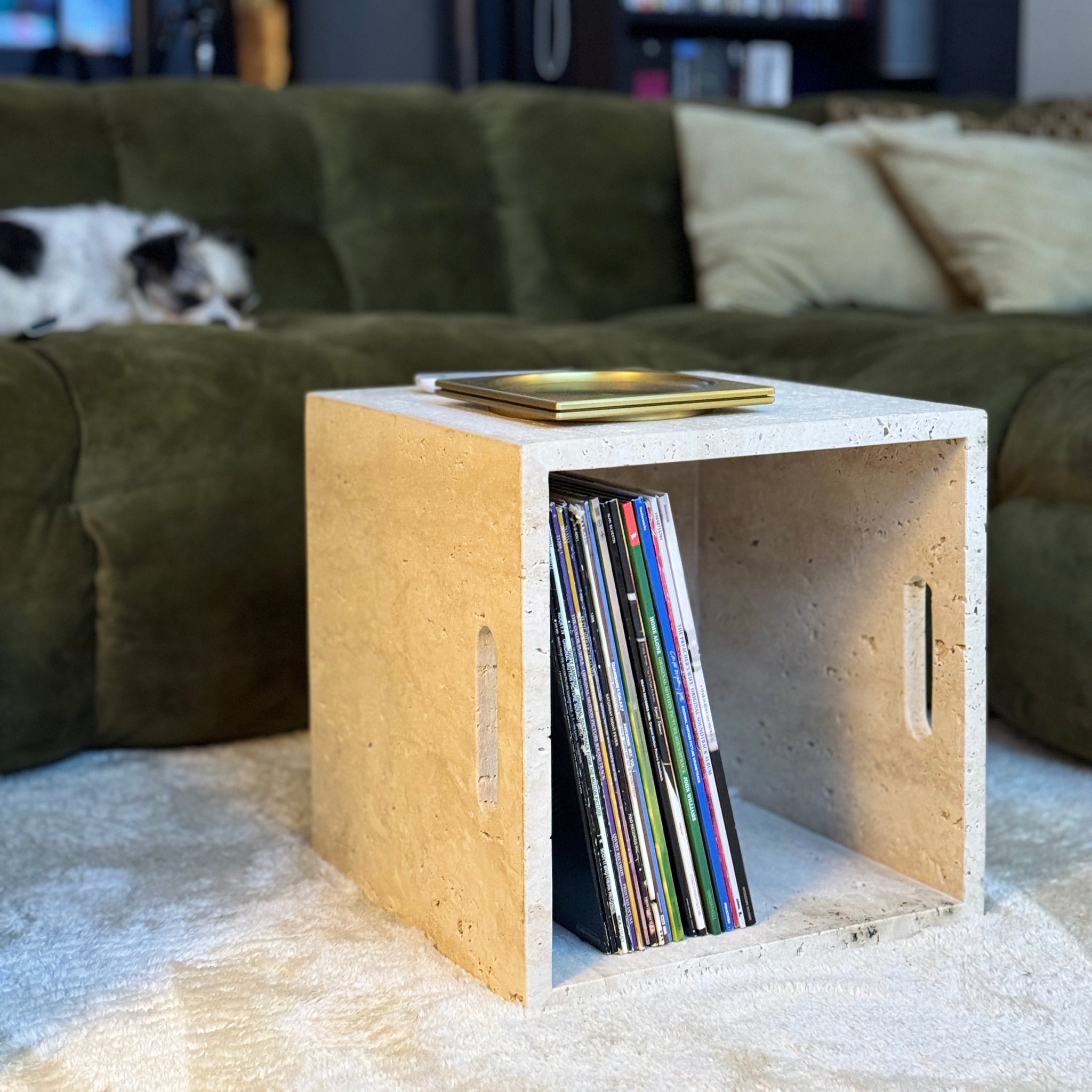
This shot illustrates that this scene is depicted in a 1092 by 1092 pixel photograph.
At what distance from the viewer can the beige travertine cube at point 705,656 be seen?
950 millimetres

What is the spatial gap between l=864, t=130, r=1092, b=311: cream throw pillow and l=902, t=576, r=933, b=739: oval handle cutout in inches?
44.0

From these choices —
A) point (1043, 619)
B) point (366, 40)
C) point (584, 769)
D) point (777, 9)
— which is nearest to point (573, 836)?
point (584, 769)

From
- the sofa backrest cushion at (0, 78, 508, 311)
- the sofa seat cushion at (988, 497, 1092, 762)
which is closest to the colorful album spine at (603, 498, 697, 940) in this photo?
the sofa seat cushion at (988, 497, 1092, 762)

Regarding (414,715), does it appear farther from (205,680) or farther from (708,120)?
(708,120)

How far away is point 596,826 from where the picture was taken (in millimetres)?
1017

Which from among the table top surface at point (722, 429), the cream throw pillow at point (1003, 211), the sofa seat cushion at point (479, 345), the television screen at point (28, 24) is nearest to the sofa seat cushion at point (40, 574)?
the sofa seat cushion at point (479, 345)

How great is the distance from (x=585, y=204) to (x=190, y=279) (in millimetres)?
740

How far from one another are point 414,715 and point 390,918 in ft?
0.57

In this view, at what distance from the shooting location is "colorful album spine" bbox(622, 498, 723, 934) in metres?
1.02

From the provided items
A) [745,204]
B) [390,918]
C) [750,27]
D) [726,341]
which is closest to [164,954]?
[390,918]

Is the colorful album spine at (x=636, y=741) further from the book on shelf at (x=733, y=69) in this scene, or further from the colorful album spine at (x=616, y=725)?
the book on shelf at (x=733, y=69)

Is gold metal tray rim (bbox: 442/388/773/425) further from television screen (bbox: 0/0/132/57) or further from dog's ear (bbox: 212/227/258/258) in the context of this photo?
television screen (bbox: 0/0/132/57)

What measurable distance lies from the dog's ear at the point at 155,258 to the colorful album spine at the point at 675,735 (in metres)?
1.12

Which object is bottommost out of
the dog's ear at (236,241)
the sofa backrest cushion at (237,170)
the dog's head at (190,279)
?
the dog's head at (190,279)
